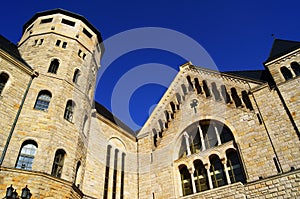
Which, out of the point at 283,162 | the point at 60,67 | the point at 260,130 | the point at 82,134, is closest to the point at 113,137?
the point at 82,134

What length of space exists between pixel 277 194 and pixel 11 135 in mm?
12603

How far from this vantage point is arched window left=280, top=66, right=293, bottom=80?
48.4 ft

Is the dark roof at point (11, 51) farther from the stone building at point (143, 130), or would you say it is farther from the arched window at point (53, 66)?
the arched window at point (53, 66)

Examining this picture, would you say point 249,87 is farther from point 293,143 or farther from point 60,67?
point 60,67

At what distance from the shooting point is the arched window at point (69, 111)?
14367 mm

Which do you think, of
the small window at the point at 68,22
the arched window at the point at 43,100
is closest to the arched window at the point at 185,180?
the arched window at the point at 43,100

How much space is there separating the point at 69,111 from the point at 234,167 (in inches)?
406

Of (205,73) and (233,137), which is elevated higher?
(205,73)

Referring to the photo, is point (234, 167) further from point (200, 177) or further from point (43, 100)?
point (43, 100)

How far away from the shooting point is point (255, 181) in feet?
39.5

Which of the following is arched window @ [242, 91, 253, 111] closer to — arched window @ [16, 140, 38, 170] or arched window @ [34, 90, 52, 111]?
arched window @ [34, 90, 52, 111]

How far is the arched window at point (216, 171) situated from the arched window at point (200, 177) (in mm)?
497

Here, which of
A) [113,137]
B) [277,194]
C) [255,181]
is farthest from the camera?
[113,137]

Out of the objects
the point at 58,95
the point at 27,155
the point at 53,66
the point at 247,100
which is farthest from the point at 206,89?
the point at 27,155
